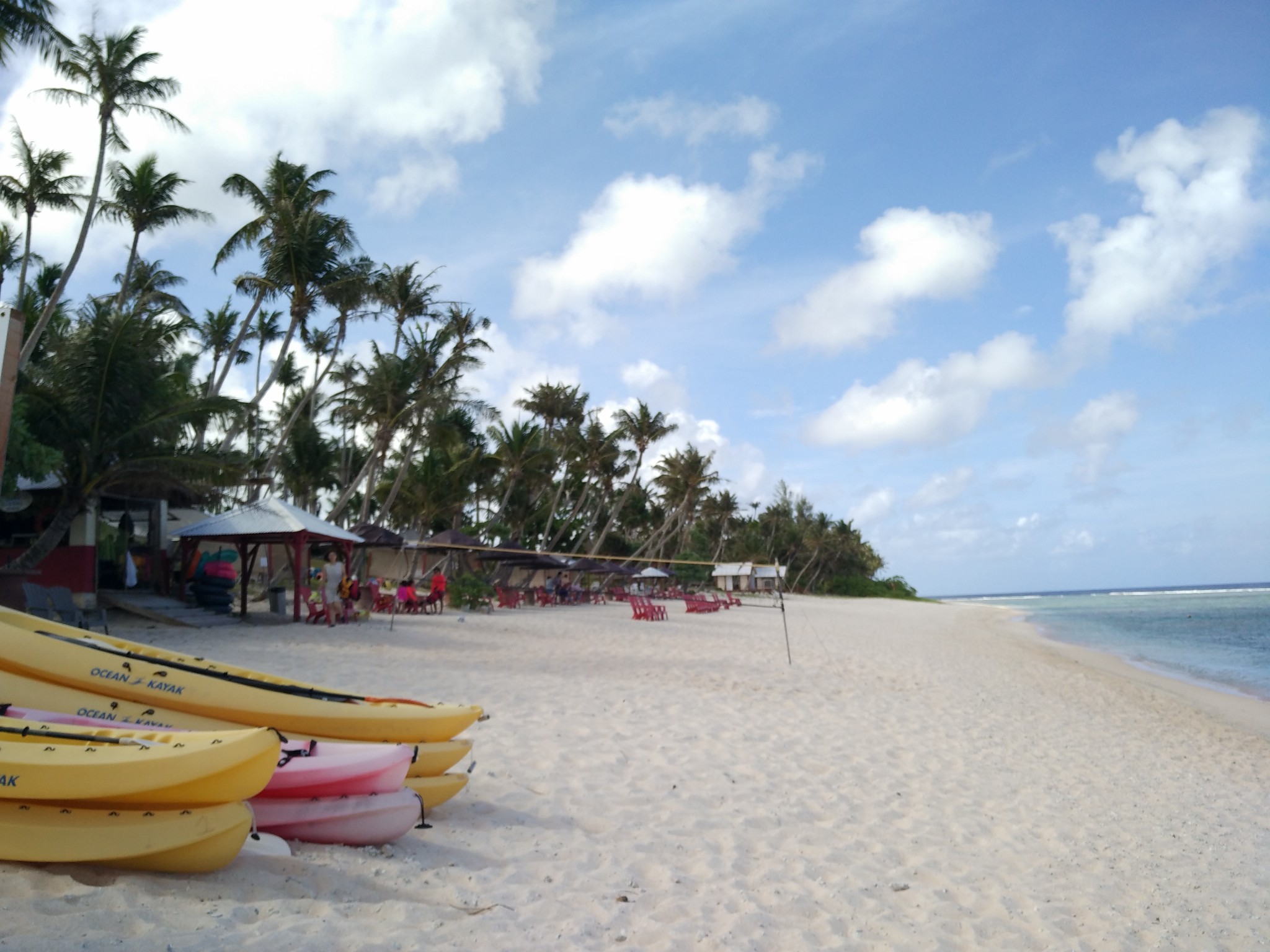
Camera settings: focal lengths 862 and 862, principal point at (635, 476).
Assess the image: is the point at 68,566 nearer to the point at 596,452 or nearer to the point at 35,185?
the point at 35,185

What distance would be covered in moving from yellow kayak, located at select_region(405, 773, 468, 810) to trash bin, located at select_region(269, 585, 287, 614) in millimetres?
12512

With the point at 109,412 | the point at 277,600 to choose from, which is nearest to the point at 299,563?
the point at 277,600

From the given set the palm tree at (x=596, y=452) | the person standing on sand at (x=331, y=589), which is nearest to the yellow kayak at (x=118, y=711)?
the person standing on sand at (x=331, y=589)

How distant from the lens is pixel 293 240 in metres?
20.3

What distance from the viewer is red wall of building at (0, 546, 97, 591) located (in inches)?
544

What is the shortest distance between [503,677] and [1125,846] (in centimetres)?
618

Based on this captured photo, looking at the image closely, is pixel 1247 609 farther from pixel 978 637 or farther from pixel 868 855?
pixel 868 855

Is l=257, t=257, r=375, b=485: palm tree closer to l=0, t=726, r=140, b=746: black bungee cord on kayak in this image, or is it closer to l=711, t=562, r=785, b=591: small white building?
l=0, t=726, r=140, b=746: black bungee cord on kayak

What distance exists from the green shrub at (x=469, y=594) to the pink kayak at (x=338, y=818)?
17110mm

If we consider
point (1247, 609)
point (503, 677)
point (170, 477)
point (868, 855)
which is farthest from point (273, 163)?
point (1247, 609)

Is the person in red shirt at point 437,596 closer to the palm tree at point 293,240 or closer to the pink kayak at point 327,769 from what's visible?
the palm tree at point 293,240

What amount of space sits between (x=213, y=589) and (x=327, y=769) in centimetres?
1331

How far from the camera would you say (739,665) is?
12.3 m

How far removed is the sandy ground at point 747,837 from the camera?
329 centimetres
